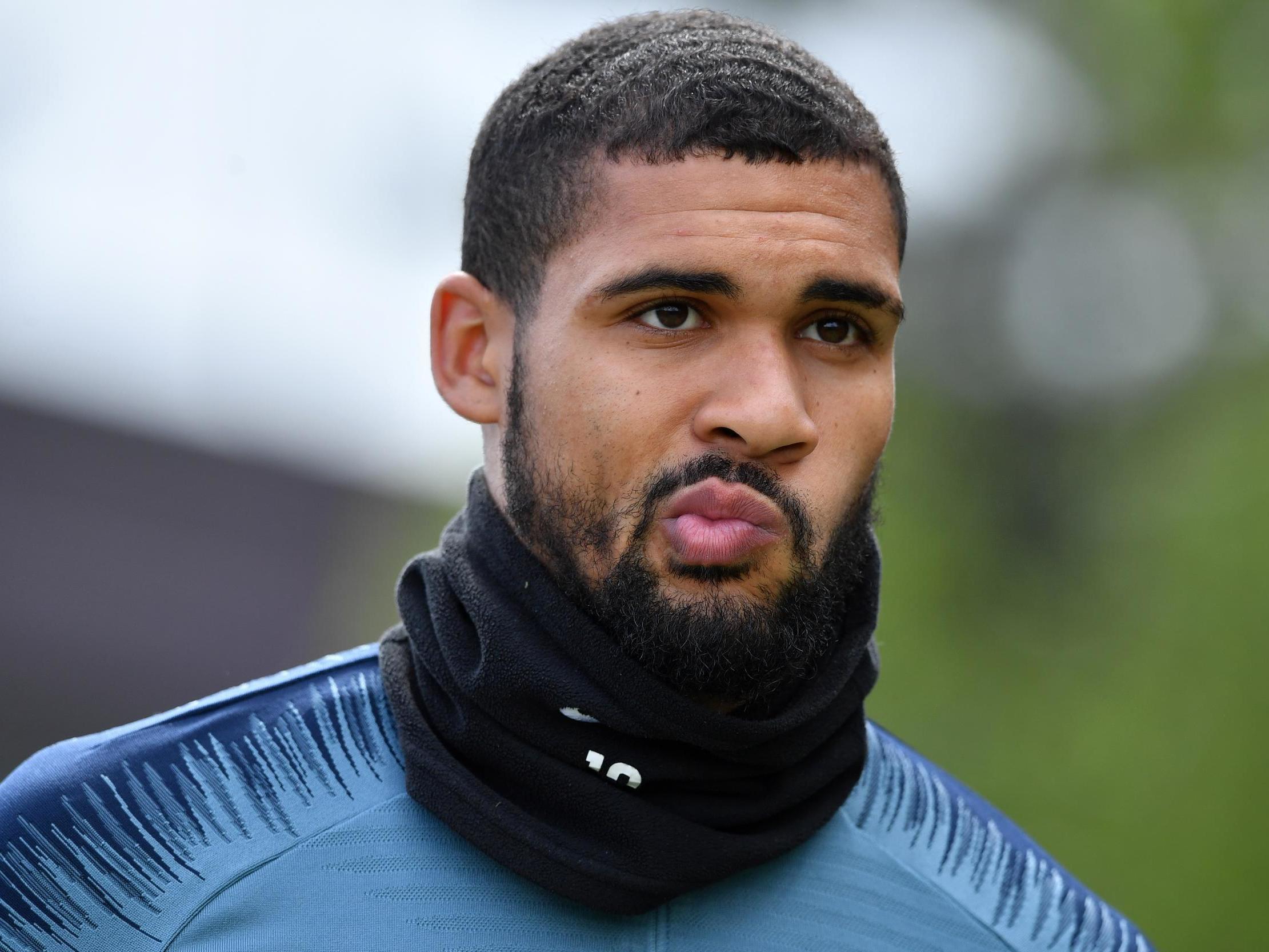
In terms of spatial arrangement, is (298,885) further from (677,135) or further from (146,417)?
(146,417)

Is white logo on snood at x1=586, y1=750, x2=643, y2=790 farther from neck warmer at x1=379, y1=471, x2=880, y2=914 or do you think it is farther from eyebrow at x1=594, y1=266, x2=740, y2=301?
eyebrow at x1=594, y1=266, x2=740, y2=301

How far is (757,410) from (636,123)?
20.0 inches

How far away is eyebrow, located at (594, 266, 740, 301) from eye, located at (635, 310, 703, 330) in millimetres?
42

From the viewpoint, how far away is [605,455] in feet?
7.52

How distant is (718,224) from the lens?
2.28 meters

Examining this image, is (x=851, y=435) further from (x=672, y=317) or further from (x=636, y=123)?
(x=636, y=123)

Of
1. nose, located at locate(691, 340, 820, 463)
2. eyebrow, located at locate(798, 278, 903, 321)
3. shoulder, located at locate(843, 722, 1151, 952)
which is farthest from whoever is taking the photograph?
shoulder, located at locate(843, 722, 1151, 952)

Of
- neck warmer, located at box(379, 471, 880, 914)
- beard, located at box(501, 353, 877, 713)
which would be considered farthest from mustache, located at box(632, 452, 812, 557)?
neck warmer, located at box(379, 471, 880, 914)

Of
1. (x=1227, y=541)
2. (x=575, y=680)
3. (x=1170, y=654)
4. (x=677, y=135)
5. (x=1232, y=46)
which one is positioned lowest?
(x=1170, y=654)

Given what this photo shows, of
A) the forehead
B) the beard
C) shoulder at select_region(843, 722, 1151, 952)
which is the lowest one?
shoulder at select_region(843, 722, 1151, 952)

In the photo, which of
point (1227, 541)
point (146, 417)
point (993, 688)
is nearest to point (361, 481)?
point (146, 417)

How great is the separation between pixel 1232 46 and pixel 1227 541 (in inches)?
86.2

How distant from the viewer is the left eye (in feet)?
7.85

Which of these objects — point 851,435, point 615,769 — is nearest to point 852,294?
point 851,435
